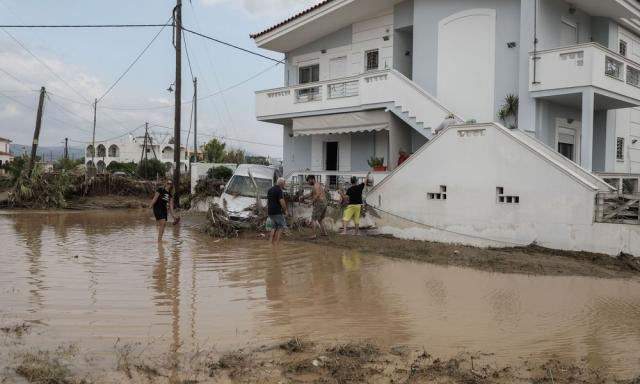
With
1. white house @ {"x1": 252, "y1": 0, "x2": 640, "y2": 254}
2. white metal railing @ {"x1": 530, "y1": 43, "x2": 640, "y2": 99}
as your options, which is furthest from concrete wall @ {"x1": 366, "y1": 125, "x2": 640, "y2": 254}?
white metal railing @ {"x1": 530, "y1": 43, "x2": 640, "y2": 99}

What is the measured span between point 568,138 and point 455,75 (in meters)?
4.19

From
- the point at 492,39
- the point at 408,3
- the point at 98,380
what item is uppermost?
the point at 408,3

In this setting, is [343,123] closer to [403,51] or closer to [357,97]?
[357,97]

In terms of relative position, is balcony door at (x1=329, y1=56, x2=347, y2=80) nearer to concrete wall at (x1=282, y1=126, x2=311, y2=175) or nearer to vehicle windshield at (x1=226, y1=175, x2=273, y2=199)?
concrete wall at (x1=282, y1=126, x2=311, y2=175)

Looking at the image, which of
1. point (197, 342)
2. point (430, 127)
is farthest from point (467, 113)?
point (197, 342)

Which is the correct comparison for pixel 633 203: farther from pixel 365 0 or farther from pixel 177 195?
pixel 177 195

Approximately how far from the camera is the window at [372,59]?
2128 cm

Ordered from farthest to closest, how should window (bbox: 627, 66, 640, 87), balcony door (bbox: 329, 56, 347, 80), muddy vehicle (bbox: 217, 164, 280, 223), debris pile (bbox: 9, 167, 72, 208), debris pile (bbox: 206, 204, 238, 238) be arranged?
debris pile (bbox: 9, 167, 72, 208)
balcony door (bbox: 329, 56, 347, 80)
window (bbox: 627, 66, 640, 87)
muddy vehicle (bbox: 217, 164, 280, 223)
debris pile (bbox: 206, 204, 238, 238)

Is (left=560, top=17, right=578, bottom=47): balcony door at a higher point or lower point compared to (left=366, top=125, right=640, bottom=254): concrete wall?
higher

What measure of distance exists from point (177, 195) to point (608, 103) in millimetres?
16604

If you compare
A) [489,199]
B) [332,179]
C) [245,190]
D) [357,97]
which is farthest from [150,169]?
[489,199]

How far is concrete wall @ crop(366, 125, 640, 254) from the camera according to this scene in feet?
39.2

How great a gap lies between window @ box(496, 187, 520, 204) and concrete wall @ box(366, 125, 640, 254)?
0.28ft

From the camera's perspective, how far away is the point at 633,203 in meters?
11.4
